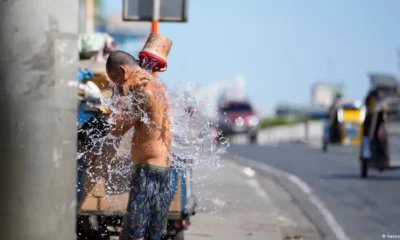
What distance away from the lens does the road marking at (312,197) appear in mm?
11352

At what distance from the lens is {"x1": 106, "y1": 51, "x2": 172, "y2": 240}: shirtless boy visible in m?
6.62

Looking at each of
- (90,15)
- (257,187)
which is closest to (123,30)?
(90,15)

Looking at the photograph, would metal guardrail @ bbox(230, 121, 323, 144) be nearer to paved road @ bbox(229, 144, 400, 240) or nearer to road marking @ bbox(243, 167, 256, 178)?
paved road @ bbox(229, 144, 400, 240)

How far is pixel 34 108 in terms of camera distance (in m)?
Result: 4.77

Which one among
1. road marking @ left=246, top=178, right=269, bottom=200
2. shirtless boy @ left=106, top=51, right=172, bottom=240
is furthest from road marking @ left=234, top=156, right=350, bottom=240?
shirtless boy @ left=106, top=51, right=172, bottom=240

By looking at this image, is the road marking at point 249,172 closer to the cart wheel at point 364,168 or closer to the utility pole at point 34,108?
the cart wheel at point 364,168

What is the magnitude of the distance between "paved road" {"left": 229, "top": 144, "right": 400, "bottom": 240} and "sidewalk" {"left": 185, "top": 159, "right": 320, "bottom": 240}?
582 millimetres

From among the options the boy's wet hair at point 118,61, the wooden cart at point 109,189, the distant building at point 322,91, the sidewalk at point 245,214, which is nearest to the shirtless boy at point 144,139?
the boy's wet hair at point 118,61

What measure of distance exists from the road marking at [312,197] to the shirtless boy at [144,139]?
4.39 meters

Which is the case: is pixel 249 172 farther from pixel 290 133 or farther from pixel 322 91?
pixel 322 91

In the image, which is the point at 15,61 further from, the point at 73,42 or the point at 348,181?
the point at 348,181

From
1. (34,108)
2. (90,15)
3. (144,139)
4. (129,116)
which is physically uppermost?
(90,15)

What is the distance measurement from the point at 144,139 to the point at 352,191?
10251 millimetres

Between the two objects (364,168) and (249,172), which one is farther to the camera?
(249,172)
